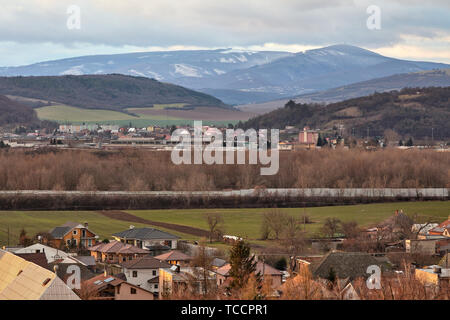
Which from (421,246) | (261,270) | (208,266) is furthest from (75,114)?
(261,270)

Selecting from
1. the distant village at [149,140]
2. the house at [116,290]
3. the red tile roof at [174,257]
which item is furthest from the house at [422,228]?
the distant village at [149,140]

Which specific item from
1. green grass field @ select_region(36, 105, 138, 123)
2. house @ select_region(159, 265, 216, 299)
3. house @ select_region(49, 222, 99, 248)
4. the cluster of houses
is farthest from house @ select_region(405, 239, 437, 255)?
green grass field @ select_region(36, 105, 138, 123)

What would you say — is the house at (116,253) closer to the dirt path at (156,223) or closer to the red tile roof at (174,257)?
the red tile roof at (174,257)

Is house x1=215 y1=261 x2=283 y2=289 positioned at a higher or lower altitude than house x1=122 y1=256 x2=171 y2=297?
higher

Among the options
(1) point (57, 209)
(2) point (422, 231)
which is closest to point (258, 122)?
(1) point (57, 209)

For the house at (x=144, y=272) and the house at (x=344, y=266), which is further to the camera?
the house at (x=144, y=272)

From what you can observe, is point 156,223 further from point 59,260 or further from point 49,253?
point 59,260

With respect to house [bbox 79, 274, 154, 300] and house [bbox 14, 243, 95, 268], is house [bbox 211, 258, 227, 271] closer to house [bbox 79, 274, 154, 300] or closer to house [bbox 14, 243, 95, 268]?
house [bbox 79, 274, 154, 300]
